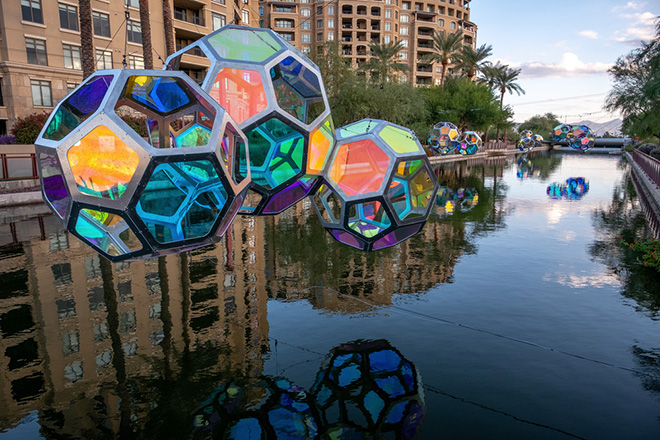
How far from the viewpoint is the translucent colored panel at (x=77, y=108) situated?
3.53 meters

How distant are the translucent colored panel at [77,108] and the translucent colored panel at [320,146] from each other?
1.83 metres

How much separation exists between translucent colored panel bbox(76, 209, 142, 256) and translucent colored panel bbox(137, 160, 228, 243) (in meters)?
0.33

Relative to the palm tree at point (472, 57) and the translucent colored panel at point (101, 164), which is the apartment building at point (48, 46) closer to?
the translucent colored panel at point (101, 164)

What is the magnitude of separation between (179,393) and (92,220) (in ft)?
7.99

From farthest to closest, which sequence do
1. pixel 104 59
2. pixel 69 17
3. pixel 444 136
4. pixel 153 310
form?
pixel 104 59 < pixel 444 136 < pixel 69 17 < pixel 153 310

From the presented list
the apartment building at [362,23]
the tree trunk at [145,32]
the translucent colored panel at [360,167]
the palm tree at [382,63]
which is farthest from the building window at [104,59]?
the apartment building at [362,23]

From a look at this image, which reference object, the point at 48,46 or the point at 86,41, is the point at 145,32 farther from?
the point at 48,46

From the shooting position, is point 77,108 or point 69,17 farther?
point 69,17

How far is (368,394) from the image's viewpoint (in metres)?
5.20

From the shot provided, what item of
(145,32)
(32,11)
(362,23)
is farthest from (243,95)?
(362,23)

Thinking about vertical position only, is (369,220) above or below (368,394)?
above

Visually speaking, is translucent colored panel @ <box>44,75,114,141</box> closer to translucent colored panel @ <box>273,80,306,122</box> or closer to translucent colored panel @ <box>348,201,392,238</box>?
translucent colored panel @ <box>273,80,306,122</box>

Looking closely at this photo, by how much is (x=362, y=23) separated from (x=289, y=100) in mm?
92309

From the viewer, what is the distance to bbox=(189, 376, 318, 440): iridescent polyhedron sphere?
4.50 m
